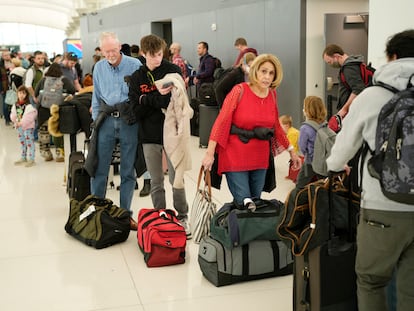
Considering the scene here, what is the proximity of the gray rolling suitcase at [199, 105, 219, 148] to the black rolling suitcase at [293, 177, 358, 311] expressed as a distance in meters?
6.57

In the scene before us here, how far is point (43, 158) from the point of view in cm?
941

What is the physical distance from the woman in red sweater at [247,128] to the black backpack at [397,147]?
5.71ft

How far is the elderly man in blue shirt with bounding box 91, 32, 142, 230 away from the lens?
4996mm

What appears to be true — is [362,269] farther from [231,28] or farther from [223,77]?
[231,28]

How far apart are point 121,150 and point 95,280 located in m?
1.38

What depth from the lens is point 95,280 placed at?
4250 mm

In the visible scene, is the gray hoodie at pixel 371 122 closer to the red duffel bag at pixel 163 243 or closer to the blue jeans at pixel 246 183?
the blue jeans at pixel 246 183

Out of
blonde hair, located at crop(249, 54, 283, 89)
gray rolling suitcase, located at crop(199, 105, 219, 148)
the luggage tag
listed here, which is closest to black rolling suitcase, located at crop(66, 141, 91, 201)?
the luggage tag

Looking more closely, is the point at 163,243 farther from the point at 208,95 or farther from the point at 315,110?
the point at 208,95

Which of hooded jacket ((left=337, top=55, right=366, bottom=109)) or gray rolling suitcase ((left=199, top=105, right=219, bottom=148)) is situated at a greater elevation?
hooded jacket ((left=337, top=55, right=366, bottom=109))

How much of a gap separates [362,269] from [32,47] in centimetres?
4481

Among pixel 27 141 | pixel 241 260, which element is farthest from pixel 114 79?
→ pixel 27 141

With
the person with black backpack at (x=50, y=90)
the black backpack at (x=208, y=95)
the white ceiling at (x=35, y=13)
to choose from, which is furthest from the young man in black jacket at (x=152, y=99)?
the white ceiling at (x=35, y=13)

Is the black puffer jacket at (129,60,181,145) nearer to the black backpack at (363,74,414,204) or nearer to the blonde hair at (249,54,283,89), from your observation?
the blonde hair at (249,54,283,89)
